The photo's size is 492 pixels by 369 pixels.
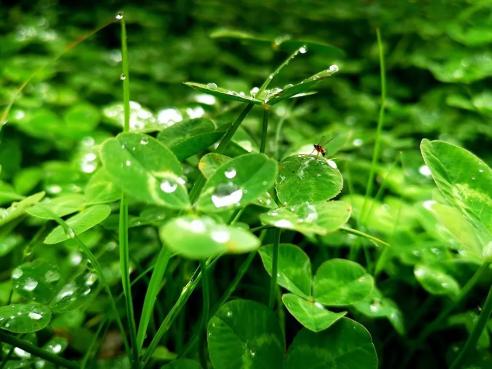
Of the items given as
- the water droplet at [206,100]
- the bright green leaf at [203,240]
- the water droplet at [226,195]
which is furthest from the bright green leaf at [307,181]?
the water droplet at [206,100]

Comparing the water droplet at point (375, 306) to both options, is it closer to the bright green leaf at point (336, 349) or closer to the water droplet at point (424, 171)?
the bright green leaf at point (336, 349)

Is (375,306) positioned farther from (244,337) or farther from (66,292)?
(66,292)

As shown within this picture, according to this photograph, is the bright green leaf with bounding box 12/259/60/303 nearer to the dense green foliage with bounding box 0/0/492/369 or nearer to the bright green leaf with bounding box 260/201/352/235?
the dense green foliage with bounding box 0/0/492/369

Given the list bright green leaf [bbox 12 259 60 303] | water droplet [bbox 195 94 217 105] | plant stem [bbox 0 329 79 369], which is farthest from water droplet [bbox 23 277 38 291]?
water droplet [bbox 195 94 217 105]

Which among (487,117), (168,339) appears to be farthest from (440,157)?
(487,117)

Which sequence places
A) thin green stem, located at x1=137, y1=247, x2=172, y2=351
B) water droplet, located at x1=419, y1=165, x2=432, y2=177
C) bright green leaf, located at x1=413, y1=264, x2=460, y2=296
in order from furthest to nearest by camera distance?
1. water droplet, located at x1=419, y1=165, x2=432, y2=177
2. bright green leaf, located at x1=413, y1=264, x2=460, y2=296
3. thin green stem, located at x1=137, y1=247, x2=172, y2=351

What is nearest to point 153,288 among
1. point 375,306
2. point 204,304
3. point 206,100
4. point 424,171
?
point 204,304

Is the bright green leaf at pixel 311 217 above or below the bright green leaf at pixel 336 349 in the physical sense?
above
